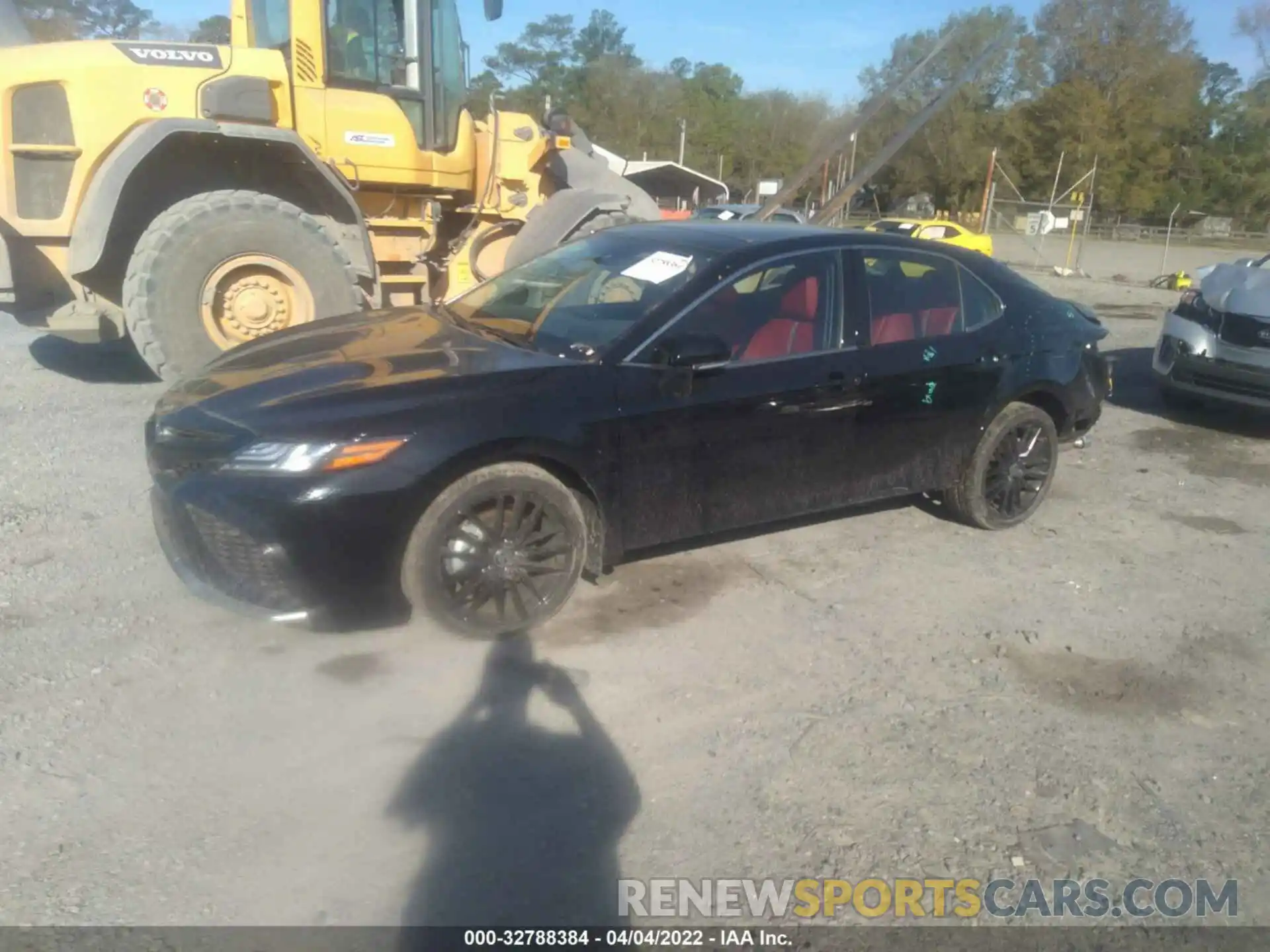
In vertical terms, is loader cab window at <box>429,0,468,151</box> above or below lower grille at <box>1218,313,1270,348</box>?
above

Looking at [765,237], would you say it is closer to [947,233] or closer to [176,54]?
[176,54]

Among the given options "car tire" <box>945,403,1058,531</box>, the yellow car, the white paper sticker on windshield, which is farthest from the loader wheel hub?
the yellow car

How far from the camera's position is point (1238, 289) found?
7.98 meters

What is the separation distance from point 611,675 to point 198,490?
165cm

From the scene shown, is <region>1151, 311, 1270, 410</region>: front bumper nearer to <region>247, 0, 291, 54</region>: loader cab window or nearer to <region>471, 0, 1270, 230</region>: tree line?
<region>247, 0, 291, 54</region>: loader cab window

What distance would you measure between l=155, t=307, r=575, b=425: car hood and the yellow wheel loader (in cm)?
241

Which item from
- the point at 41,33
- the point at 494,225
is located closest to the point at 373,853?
the point at 494,225

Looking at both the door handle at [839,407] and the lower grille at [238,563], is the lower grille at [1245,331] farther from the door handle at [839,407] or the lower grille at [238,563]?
the lower grille at [238,563]

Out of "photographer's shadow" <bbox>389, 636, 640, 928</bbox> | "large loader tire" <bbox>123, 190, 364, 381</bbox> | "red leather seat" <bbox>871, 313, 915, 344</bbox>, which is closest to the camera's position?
"photographer's shadow" <bbox>389, 636, 640, 928</bbox>

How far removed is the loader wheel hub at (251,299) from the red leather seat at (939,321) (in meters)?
4.18

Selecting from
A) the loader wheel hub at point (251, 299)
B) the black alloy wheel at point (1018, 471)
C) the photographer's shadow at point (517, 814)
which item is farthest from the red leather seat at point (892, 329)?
the loader wheel hub at point (251, 299)

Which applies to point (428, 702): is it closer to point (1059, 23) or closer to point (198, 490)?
point (198, 490)

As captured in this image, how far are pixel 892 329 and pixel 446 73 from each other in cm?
492

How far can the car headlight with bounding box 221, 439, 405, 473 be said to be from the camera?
3543mm
